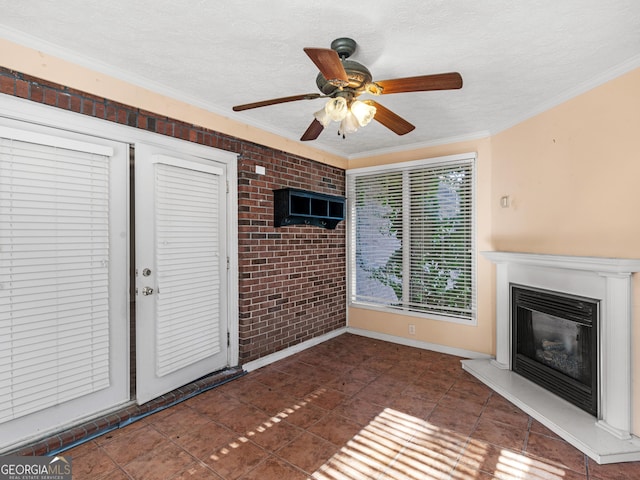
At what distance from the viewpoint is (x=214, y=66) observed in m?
2.24

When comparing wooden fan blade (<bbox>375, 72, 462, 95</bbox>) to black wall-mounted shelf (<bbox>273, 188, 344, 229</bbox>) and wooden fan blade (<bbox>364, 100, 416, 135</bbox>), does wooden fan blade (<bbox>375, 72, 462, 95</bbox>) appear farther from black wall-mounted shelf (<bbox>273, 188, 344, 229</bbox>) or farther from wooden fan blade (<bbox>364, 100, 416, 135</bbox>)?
black wall-mounted shelf (<bbox>273, 188, 344, 229</bbox>)

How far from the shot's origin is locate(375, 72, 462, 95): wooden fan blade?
5.40ft

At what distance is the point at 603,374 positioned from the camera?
7.38 ft

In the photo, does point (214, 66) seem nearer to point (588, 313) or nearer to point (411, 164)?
point (411, 164)

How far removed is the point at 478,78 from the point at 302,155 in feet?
6.56

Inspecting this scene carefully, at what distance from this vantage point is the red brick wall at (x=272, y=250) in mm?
2793

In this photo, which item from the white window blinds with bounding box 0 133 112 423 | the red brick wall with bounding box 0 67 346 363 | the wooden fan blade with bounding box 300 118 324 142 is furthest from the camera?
the red brick wall with bounding box 0 67 346 363

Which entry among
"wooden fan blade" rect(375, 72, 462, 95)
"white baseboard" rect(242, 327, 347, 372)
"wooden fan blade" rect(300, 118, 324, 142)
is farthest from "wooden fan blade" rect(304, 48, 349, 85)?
"white baseboard" rect(242, 327, 347, 372)

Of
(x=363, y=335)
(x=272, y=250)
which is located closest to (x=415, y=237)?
(x=363, y=335)

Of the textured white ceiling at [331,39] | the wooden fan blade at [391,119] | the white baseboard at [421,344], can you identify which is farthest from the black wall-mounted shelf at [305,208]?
the white baseboard at [421,344]

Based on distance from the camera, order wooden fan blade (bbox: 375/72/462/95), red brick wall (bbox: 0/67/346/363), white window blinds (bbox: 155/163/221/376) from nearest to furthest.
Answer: wooden fan blade (bbox: 375/72/462/95), white window blinds (bbox: 155/163/221/376), red brick wall (bbox: 0/67/346/363)

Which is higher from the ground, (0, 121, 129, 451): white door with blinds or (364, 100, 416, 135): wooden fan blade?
(364, 100, 416, 135): wooden fan blade

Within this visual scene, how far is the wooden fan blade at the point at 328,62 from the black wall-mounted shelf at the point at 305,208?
1790 millimetres

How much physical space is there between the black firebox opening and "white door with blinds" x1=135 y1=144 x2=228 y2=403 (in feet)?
9.00
